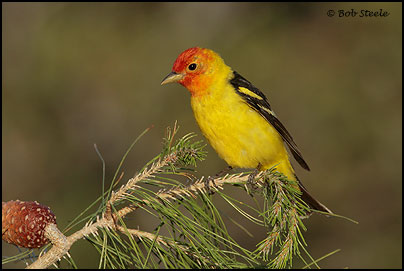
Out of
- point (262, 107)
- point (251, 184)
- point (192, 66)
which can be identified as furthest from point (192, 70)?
point (251, 184)

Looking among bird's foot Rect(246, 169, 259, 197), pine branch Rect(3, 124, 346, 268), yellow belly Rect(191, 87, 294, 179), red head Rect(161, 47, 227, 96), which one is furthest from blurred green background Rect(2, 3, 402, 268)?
pine branch Rect(3, 124, 346, 268)

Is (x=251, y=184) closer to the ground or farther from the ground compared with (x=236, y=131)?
closer to the ground

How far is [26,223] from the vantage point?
5.08 ft

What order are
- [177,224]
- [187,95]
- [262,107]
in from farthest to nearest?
[187,95] < [262,107] < [177,224]

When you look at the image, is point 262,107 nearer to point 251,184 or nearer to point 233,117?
point 233,117

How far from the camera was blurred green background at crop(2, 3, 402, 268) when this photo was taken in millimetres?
6133

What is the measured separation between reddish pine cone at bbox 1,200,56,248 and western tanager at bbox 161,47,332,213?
161 centimetres

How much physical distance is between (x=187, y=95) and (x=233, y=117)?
11.2 ft

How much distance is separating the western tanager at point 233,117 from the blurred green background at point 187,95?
2354 millimetres

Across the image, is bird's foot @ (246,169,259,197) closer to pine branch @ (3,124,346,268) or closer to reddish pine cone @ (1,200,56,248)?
pine branch @ (3,124,346,268)

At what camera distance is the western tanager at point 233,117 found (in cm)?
306

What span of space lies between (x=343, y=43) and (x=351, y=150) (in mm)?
1803

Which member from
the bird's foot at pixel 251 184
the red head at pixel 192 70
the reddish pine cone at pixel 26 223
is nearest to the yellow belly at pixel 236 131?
the red head at pixel 192 70

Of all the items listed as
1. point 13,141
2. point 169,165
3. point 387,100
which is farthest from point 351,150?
point 169,165
